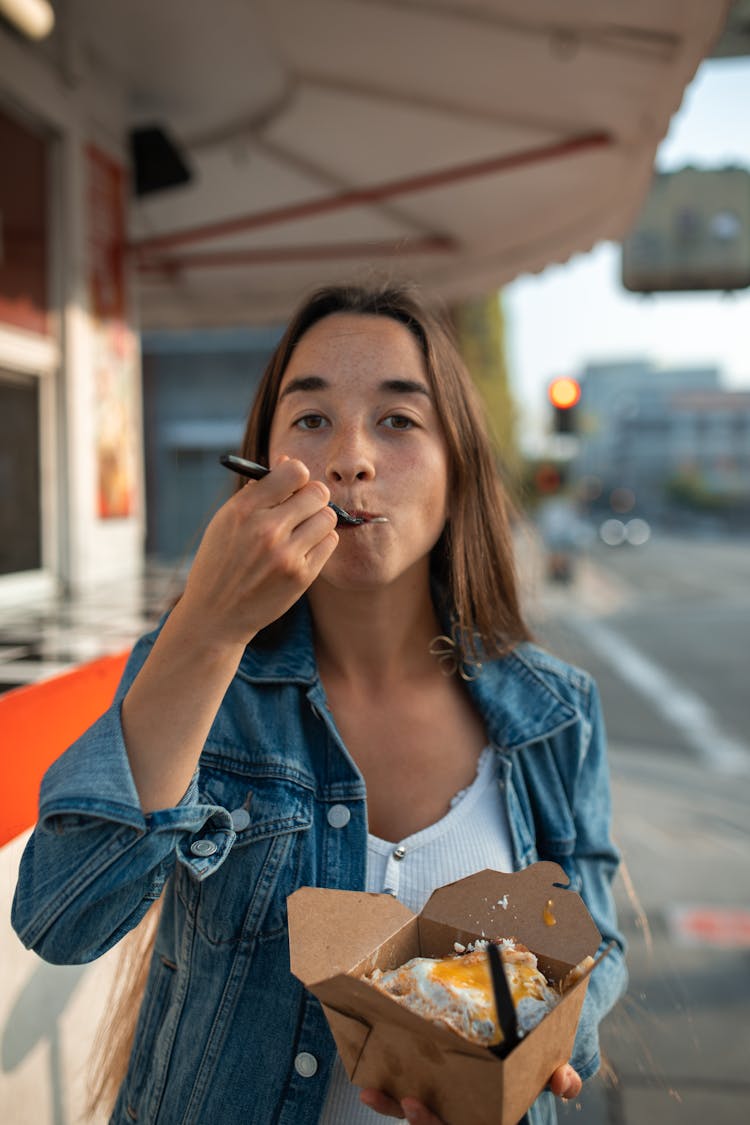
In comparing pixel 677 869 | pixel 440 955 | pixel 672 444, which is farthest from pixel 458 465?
pixel 672 444

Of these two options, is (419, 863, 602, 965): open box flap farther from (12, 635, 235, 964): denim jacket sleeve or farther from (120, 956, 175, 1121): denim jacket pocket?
(120, 956, 175, 1121): denim jacket pocket

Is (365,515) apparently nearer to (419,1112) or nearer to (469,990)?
(469,990)

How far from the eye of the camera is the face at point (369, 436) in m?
1.34

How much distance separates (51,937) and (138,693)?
327 mm

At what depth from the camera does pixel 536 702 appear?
5.11 feet

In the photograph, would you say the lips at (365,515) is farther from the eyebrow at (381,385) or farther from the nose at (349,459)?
the eyebrow at (381,385)

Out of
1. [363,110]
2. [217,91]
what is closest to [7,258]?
[217,91]

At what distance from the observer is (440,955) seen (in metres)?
1.12

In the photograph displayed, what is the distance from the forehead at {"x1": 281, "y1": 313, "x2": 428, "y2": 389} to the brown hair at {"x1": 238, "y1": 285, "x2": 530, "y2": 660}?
0.03 m

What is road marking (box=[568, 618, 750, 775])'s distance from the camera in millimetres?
7004

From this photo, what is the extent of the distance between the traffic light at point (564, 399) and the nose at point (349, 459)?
994 centimetres

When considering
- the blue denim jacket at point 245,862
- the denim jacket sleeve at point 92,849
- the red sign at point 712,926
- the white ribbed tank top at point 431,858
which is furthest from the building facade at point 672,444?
the denim jacket sleeve at point 92,849

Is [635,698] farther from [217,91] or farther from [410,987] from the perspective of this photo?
[410,987]

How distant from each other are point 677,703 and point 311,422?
8.36 m
